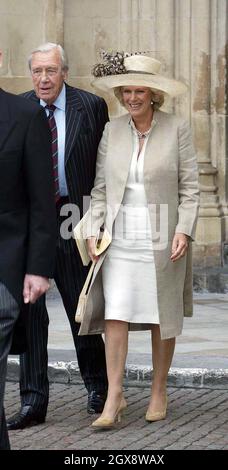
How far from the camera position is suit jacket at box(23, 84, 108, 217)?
757cm

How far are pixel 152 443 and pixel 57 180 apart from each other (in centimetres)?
149

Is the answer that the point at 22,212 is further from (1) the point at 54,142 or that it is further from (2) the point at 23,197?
(1) the point at 54,142

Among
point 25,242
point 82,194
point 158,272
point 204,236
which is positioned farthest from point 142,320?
point 204,236

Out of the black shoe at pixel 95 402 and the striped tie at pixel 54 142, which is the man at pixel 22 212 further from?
the black shoe at pixel 95 402

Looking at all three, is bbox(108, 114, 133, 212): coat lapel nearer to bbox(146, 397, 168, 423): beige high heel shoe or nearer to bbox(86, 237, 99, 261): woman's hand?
bbox(86, 237, 99, 261): woman's hand

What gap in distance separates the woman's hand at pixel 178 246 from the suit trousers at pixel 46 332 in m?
0.56

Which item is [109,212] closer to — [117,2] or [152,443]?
[152,443]

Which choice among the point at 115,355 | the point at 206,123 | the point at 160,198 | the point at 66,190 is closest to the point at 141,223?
the point at 160,198

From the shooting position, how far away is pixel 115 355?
24.4 feet

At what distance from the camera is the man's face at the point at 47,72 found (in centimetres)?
759

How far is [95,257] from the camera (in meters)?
7.47

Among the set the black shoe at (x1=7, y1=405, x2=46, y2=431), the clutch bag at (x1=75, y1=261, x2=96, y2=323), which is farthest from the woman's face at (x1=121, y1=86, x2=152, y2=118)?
Result: the black shoe at (x1=7, y1=405, x2=46, y2=431)

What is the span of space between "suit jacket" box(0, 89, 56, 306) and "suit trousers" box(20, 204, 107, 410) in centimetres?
204

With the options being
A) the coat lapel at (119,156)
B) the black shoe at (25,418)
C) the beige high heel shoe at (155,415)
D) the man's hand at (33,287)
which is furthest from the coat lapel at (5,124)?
the beige high heel shoe at (155,415)
